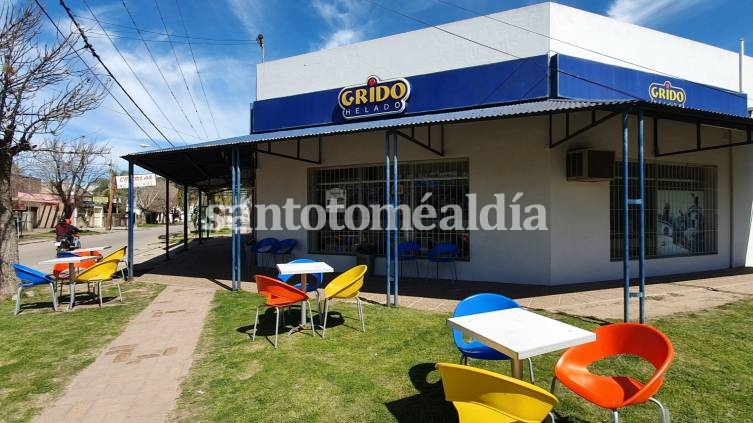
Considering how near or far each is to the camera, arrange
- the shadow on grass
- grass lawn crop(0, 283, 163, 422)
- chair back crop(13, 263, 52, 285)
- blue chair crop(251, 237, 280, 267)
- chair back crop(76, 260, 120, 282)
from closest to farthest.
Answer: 1. the shadow on grass
2. grass lawn crop(0, 283, 163, 422)
3. chair back crop(13, 263, 52, 285)
4. chair back crop(76, 260, 120, 282)
5. blue chair crop(251, 237, 280, 267)

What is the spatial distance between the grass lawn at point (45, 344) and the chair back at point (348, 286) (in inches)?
102

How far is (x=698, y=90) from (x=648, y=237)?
337 cm

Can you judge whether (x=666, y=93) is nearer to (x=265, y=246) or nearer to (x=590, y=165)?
(x=590, y=165)

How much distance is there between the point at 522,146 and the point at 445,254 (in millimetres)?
2579

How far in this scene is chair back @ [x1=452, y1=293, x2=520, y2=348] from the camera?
3.28m

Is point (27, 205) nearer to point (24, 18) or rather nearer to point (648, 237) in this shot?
point (24, 18)

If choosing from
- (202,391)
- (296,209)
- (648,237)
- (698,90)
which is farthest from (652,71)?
(202,391)

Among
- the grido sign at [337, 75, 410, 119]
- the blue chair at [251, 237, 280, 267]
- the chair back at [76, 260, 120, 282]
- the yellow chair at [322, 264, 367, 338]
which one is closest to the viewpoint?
the yellow chair at [322, 264, 367, 338]

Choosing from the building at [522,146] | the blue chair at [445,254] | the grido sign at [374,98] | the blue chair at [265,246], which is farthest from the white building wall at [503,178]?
the blue chair at [265,246]

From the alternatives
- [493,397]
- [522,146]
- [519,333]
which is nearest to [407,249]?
[522,146]

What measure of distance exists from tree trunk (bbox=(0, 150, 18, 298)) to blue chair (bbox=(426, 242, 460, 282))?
24.5 feet

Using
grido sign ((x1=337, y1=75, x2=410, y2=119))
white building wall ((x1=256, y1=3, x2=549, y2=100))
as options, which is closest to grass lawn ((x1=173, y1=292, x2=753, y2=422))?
grido sign ((x1=337, y1=75, x2=410, y2=119))

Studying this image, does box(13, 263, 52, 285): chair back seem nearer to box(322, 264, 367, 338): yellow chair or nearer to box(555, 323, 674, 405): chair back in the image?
box(322, 264, 367, 338): yellow chair

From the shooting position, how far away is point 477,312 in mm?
3377
